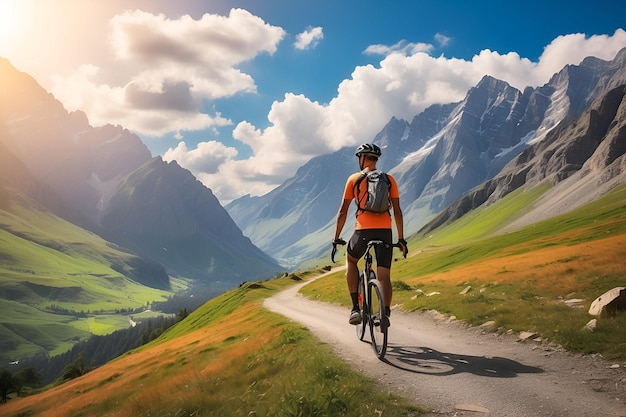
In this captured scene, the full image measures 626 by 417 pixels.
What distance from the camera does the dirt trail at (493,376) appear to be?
680 cm

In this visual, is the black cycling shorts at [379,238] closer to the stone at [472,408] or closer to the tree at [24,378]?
the stone at [472,408]

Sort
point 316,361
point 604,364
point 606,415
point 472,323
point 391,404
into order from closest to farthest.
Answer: point 606,415, point 391,404, point 604,364, point 316,361, point 472,323

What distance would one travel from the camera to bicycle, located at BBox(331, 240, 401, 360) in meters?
10.1

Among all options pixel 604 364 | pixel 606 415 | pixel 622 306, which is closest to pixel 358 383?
pixel 606 415

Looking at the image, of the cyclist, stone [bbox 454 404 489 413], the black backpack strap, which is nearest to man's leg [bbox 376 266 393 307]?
the cyclist

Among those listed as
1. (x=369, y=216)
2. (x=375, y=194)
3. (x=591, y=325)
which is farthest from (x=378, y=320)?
(x=591, y=325)

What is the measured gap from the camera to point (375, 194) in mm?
10195

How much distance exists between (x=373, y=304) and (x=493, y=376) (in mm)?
3417

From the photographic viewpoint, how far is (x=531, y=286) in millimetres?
20953

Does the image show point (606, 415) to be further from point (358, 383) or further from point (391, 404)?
point (358, 383)

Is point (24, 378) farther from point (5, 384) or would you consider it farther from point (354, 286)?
point (354, 286)

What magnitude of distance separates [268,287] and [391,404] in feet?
247

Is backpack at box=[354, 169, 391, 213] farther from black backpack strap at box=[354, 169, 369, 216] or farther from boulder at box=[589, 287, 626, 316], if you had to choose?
boulder at box=[589, 287, 626, 316]

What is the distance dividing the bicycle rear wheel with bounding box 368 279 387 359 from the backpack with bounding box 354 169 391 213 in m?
2.04
